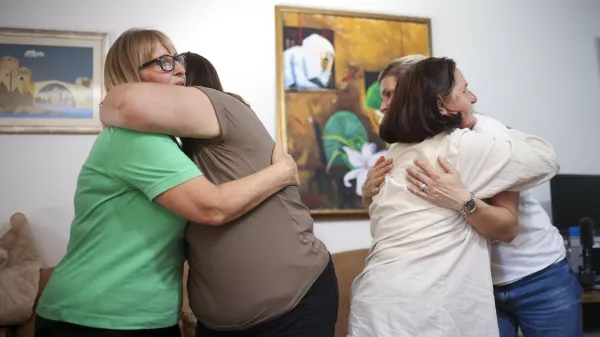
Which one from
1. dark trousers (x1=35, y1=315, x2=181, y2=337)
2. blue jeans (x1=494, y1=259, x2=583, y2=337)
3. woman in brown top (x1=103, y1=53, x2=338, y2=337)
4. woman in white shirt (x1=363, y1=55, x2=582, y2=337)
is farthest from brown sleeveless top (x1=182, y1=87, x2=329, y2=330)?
blue jeans (x1=494, y1=259, x2=583, y2=337)

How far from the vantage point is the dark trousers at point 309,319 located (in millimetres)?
1005

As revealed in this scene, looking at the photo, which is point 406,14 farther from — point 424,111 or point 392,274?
point 392,274

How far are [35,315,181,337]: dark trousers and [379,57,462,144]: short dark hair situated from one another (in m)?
0.77

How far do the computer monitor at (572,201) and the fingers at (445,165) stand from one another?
1770mm

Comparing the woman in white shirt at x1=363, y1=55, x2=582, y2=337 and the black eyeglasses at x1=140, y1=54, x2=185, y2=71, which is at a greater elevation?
the black eyeglasses at x1=140, y1=54, x2=185, y2=71

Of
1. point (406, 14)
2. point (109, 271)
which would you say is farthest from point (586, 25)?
point (109, 271)

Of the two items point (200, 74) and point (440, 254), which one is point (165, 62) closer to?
point (200, 74)

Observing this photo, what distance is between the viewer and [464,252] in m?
1.18

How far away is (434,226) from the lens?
3.89ft

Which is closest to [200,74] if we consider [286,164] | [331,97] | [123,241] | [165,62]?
[165,62]

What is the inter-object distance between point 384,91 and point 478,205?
722mm

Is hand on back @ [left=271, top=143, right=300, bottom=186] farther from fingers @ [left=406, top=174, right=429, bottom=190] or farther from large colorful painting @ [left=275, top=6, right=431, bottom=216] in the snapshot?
large colorful painting @ [left=275, top=6, right=431, bottom=216]

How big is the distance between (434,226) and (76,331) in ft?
2.75

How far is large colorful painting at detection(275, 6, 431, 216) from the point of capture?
2584 mm
